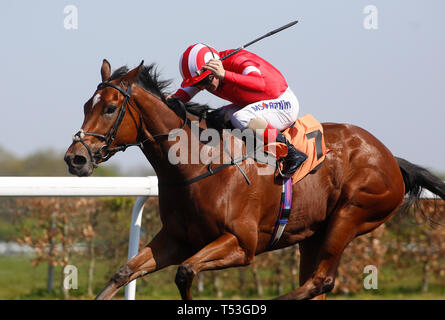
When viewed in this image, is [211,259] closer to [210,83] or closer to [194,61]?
[210,83]

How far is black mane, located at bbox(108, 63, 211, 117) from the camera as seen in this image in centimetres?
343

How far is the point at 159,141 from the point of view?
338 cm

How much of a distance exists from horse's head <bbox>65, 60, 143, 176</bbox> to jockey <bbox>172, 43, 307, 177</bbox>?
→ 1.10ft

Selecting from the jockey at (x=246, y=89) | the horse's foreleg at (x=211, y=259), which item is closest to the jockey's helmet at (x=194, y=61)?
the jockey at (x=246, y=89)

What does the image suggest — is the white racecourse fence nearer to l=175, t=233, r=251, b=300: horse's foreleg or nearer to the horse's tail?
l=175, t=233, r=251, b=300: horse's foreleg

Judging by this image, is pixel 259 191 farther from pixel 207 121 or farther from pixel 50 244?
pixel 50 244

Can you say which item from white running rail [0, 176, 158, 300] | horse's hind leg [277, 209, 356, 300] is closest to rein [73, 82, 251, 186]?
white running rail [0, 176, 158, 300]

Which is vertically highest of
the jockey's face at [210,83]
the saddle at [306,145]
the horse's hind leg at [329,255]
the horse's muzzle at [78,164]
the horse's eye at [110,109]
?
the jockey's face at [210,83]

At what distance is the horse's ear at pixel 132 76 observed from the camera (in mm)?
3340

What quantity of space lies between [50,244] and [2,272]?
1.64 m

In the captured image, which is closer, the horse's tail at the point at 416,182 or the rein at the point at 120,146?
the rein at the point at 120,146

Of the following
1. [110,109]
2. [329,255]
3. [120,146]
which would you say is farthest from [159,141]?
[329,255]

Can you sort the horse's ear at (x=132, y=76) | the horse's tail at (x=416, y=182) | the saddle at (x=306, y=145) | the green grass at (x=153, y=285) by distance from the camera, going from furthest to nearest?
the green grass at (x=153, y=285) < the horse's tail at (x=416, y=182) < the saddle at (x=306, y=145) < the horse's ear at (x=132, y=76)

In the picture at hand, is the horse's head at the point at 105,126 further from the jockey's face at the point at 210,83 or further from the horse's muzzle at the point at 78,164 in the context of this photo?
the jockey's face at the point at 210,83
